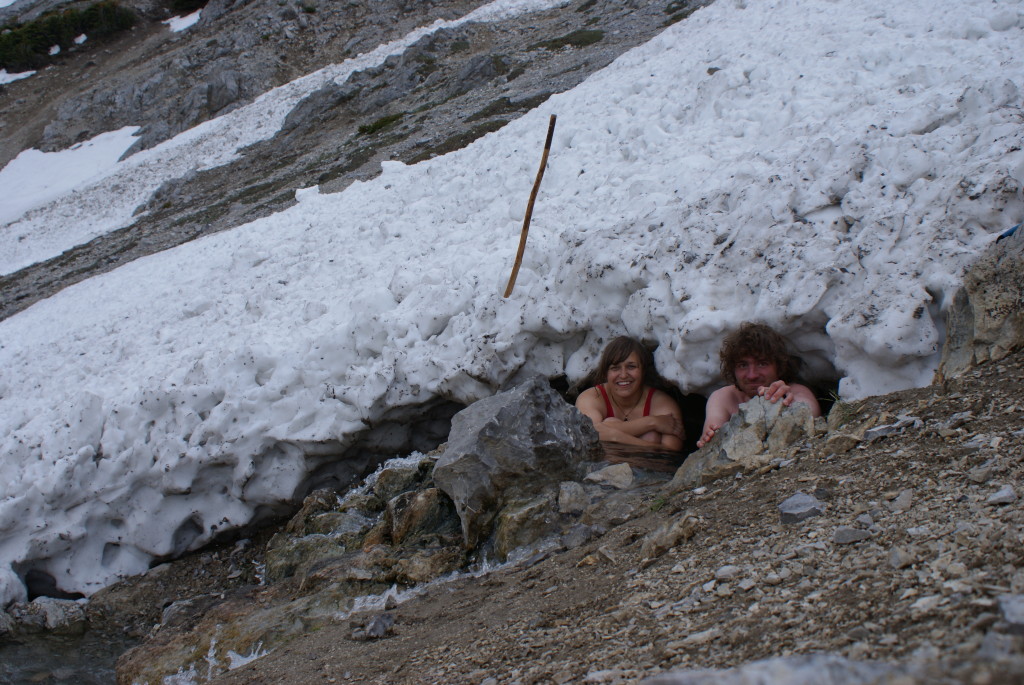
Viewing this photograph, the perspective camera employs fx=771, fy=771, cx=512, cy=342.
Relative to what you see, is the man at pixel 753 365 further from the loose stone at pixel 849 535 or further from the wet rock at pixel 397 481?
the wet rock at pixel 397 481

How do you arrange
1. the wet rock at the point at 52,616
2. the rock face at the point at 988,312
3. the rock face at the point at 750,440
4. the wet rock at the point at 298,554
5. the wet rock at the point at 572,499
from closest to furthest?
the rock face at the point at 988,312, the rock face at the point at 750,440, the wet rock at the point at 572,499, the wet rock at the point at 298,554, the wet rock at the point at 52,616

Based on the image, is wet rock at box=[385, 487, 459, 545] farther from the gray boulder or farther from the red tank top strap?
the red tank top strap

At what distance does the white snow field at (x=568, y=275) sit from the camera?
17.3 ft

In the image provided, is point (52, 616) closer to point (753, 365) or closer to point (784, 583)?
point (753, 365)

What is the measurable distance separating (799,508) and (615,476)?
Result: 1.81 metres

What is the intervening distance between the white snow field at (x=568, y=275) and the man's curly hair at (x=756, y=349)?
20cm

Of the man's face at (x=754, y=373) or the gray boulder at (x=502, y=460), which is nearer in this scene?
the man's face at (x=754, y=373)

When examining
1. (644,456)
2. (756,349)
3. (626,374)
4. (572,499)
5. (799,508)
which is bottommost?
(644,456)

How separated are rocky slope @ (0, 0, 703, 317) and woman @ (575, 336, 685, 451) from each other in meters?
7.54

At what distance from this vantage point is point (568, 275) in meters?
6.46

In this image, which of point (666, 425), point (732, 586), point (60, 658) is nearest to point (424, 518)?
point (666, 425)

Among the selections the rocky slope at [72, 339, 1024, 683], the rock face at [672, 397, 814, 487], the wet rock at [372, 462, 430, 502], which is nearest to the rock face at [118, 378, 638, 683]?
the rocky slope at [72, 339, 1024, 683]

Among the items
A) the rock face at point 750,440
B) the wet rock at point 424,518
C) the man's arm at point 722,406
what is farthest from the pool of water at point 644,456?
the wet rock at point 424,518

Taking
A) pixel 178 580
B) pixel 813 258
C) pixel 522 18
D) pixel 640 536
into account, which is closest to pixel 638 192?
pixel 813 258
